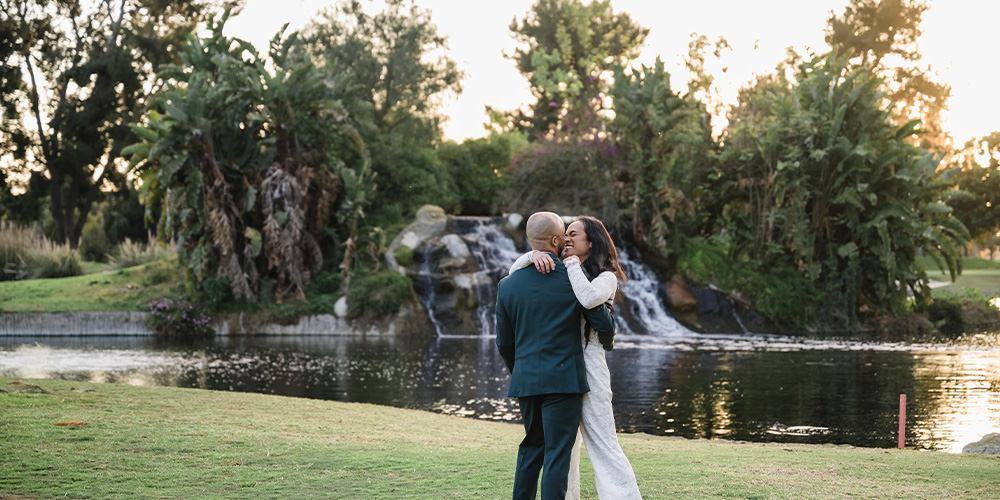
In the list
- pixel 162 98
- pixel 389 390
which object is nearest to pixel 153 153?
pixel 162 98

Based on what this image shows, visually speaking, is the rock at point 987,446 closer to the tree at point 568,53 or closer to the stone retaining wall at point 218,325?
the stone retaining wall at point 218,325

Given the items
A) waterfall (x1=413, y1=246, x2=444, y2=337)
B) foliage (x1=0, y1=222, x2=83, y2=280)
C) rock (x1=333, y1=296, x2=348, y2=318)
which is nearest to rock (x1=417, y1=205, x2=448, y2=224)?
waterfall (x1=413, y1=246, x2=444, y2=337)

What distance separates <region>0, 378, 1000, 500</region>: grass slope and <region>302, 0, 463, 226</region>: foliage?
26.0 meters

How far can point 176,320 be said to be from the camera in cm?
2681

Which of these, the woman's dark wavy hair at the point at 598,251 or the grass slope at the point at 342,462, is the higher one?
the woman's dark wavy hair at the point at 598,251

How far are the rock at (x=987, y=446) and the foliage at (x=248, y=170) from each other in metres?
21.5

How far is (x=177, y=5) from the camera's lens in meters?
43.6

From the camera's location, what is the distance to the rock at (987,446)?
30.2 ft

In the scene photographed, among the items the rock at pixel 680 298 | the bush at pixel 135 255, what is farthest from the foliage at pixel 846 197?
the bush at pixel 135 255

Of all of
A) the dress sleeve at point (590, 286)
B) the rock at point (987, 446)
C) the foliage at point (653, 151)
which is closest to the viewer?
the dress sleeve at point (590, 286)

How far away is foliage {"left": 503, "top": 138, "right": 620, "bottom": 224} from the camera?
3192 centimetres

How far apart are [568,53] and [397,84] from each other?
1133cm

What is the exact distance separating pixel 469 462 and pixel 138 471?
7.99 feet

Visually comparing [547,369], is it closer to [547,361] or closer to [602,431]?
[547,361]
